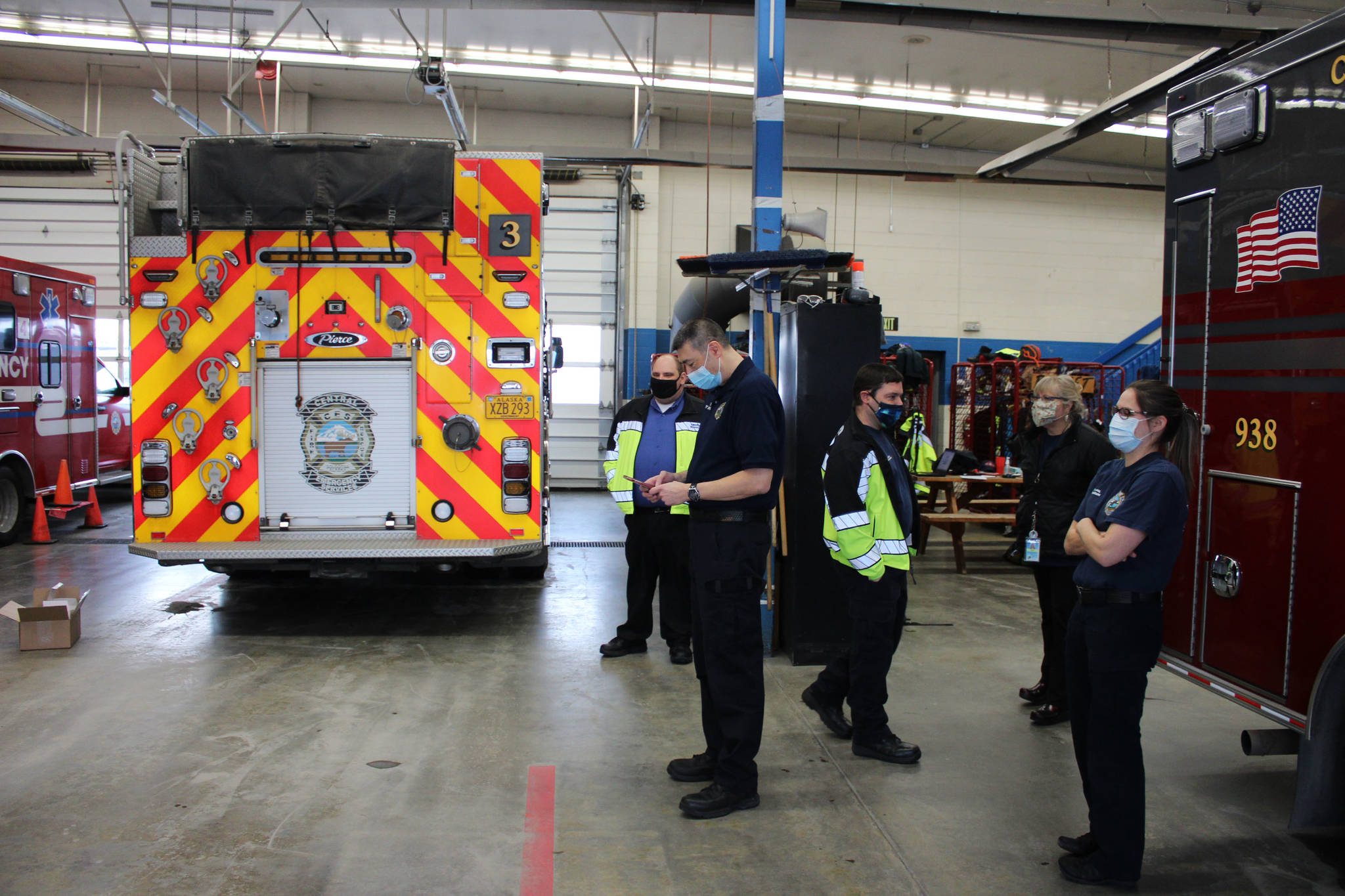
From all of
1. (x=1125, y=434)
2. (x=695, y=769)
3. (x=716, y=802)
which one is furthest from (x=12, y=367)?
(x=1125, y=434)

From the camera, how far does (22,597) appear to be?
23.2 ft

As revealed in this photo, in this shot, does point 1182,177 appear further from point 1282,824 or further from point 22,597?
point 22,597

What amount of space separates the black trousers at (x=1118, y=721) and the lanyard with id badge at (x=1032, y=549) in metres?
1.49

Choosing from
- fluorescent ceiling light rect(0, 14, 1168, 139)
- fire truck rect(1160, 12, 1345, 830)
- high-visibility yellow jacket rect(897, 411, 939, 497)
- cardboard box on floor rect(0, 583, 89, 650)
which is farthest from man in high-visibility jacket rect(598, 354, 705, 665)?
fluorescent ceiling light rect(0, 14, 1168, 139)

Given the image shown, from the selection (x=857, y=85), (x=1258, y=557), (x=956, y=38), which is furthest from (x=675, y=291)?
(x=1258, y=557)

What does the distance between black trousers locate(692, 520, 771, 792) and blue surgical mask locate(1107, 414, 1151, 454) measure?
50.1 inches

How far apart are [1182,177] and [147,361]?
5980 mm

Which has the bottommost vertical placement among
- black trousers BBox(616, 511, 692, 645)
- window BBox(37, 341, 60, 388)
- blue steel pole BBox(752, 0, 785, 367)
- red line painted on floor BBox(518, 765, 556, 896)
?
red line painted on floor BBox(518, 765, 556, 896)

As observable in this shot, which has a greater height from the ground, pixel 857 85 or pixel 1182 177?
pixel 857 85

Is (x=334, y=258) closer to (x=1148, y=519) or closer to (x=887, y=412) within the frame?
(x=887, y=412)

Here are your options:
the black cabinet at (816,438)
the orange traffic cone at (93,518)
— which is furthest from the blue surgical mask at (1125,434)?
the orange traffic cone at (93,518)

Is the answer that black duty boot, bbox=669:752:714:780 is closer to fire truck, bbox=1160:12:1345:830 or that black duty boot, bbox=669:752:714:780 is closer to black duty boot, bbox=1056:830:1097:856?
black duty boot, bbox=1056:830:1097:856

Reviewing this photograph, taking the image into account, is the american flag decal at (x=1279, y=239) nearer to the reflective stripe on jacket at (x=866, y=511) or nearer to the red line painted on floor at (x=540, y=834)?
the reflective stripe on jacket at (x=866, y=511)

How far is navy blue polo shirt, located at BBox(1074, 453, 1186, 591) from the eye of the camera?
2773 millimetres
